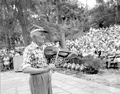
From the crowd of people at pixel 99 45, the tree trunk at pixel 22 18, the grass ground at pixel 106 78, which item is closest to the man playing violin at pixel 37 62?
the grass ground at pixel 106 78

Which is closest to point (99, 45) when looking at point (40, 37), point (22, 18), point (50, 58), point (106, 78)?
point (106, 78)

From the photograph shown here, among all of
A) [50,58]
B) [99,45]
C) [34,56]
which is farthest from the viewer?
[99,45]

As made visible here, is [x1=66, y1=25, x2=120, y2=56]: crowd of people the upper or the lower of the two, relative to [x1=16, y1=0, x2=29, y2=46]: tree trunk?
lower

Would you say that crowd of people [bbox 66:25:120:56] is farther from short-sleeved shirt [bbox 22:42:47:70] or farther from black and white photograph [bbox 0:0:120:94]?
short-sleeved shirt [bbox 22:42:47:70]

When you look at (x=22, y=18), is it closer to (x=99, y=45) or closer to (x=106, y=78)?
(x=99, y=45)

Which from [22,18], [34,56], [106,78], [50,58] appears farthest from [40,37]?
[22,18]

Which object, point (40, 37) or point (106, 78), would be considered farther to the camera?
point (106, 78)

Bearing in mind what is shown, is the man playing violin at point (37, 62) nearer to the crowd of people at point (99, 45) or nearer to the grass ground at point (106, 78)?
the grass ground at point (106, 78)

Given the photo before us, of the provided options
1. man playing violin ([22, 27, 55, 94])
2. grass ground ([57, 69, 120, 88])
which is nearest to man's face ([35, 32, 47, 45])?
man playing violin ([22, 27, 55, 94])

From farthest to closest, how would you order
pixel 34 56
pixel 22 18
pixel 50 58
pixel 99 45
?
pixel 99 45, pixel 22 18, pixel 50 58, pixel 34 56

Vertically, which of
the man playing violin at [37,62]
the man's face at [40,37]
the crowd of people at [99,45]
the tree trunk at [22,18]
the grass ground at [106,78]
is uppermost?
the tree trunk at [22,18]

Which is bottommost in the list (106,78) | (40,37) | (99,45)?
(106,78)

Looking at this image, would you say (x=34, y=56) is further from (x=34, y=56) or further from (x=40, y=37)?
(x=40, y=37)

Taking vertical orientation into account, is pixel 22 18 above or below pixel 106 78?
above
